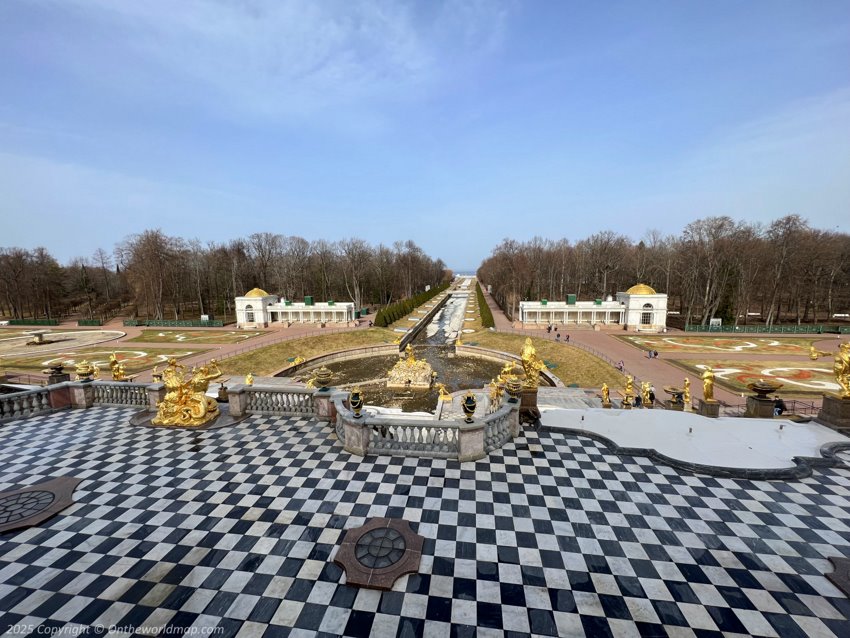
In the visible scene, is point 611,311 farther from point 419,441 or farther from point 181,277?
point 181,277

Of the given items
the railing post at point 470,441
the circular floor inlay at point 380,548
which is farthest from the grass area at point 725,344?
the circular floor inlay at point 380,548

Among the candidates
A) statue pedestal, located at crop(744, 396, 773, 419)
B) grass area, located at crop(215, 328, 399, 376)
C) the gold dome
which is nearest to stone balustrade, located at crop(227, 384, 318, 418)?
statue pedestal, located at crop(744, 396, 773, 419)

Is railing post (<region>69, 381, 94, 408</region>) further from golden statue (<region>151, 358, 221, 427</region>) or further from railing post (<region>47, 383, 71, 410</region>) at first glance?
golden statue (<region>151, 358, 221, 427</region>)

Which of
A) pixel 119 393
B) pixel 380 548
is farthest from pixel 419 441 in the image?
pixel 119 393

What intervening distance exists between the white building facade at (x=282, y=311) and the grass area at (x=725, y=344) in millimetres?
37082

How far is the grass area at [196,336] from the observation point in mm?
42506

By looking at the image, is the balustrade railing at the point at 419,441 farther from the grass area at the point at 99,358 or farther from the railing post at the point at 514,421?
the grass area at the point at 99,358

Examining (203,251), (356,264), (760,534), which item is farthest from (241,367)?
(203,251)

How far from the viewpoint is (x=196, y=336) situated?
45031 mm

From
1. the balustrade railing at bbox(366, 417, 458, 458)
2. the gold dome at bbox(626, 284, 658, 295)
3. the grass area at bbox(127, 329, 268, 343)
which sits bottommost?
the grass area at bbox(127, 329, 268, 343)

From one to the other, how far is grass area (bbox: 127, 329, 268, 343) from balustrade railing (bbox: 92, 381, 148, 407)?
29.5 metres

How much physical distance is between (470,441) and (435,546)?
10.2ft

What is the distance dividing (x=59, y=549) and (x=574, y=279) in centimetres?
7667

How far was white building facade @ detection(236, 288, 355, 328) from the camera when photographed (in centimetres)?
5159
